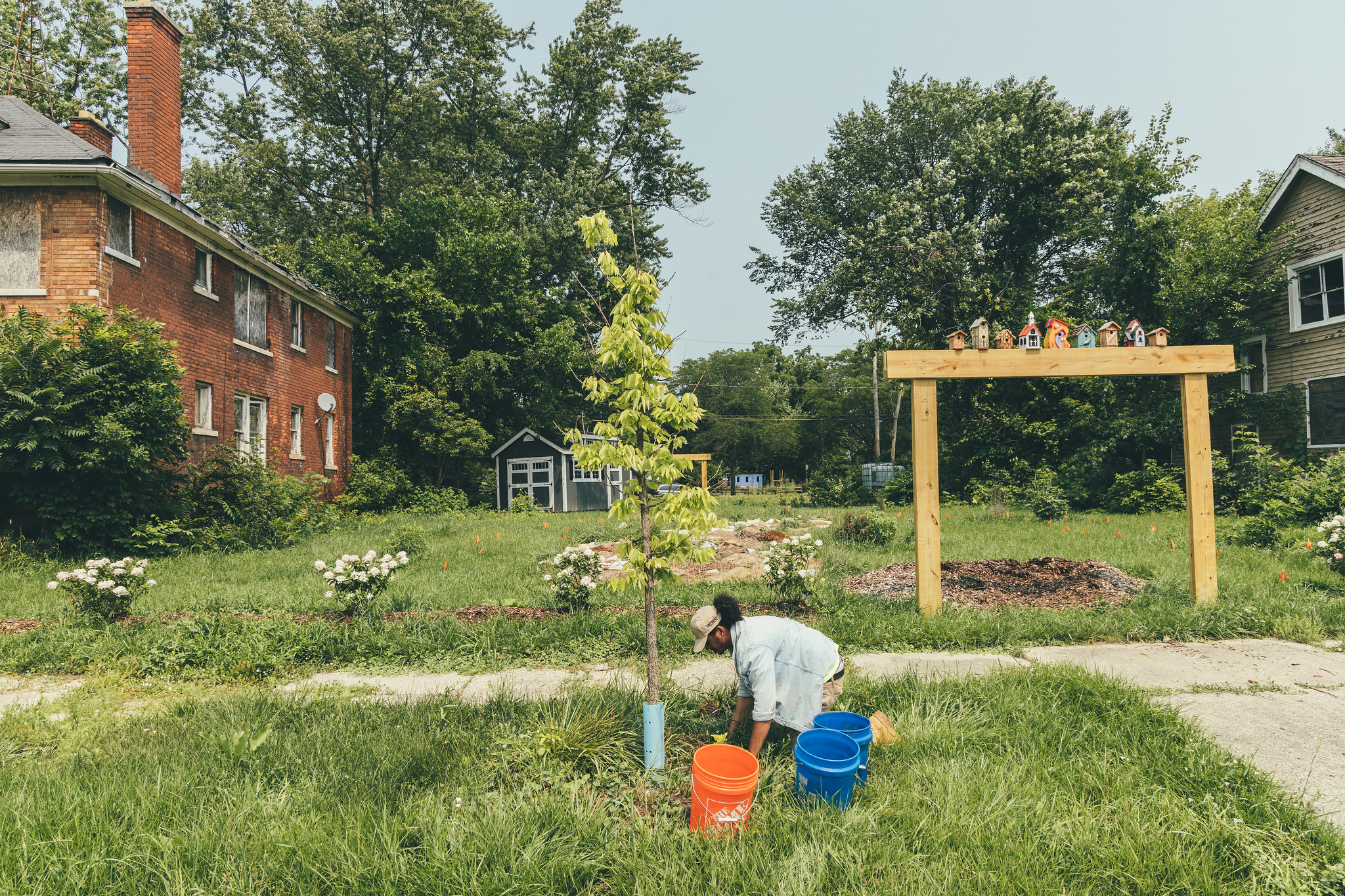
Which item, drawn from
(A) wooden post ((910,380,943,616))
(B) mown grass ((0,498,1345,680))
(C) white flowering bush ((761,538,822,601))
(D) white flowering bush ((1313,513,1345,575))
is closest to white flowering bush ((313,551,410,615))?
(B) mown grass ((0,498,1345,680))

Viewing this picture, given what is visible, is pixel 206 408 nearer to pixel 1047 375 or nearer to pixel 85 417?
pixel 85 417

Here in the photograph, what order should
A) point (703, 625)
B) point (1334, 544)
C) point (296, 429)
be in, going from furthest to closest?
1. point (296, 429)
2. point (1334, 544)
3. point (703, 625)

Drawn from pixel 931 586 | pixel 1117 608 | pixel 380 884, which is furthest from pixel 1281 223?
pixel 380 884

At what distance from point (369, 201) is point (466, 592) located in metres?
29.7

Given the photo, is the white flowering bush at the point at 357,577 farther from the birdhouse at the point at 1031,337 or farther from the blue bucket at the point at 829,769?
the birdhouse at the point at 1031,337

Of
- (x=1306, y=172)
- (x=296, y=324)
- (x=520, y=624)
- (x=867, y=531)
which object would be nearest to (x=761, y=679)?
(x=520, y=624)

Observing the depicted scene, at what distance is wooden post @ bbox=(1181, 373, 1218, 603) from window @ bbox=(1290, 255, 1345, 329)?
47.3 ft

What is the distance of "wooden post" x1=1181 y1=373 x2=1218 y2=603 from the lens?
23.3 ft

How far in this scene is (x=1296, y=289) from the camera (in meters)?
18.0

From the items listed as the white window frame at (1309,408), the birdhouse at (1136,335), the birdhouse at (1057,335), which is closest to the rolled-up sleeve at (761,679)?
the birdhouse at (1057,335)

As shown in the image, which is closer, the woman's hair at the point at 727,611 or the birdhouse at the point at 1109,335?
the woman's hair at the point at 727,611

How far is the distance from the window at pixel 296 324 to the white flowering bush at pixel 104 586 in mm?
15014

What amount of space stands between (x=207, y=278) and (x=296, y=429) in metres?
5.67

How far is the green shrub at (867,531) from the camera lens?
12.4 metres
